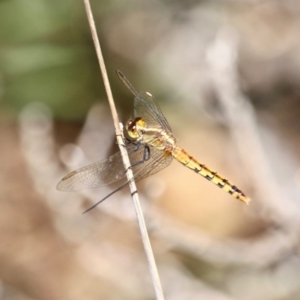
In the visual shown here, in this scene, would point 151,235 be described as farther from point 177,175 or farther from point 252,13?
point 252,13

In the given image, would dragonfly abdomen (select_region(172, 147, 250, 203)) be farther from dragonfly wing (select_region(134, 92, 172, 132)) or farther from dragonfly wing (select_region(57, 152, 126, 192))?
dragonfly wing (select_region(57, 152, 126, 192))

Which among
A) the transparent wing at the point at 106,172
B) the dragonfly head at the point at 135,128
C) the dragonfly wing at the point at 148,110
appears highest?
the dragonfly wing at the point at 148,110

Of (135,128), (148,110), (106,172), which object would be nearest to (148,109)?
(148,110)

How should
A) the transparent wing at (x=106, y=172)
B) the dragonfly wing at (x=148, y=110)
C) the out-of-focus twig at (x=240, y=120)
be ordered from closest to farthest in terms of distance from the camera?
the transparent wing at (x=106, y=172) → the dragonfly wing at (x=148, y=110) → the out-of-focus twig at (x=240, y=120)

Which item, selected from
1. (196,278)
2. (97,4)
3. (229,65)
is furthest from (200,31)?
(196,278)

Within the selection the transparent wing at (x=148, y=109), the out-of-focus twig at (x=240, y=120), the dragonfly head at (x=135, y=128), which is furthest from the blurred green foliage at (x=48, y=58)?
the out-of-focus twig at (x=240, y=120)

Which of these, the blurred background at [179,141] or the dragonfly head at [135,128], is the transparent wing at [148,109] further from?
the blurred background at [179,141]

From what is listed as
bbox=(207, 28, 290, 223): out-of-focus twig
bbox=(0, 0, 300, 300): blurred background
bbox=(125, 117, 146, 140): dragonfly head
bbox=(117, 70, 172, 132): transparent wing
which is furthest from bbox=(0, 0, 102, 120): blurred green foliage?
bbox=(207, 28, 290, 223): out-of-focus twig
